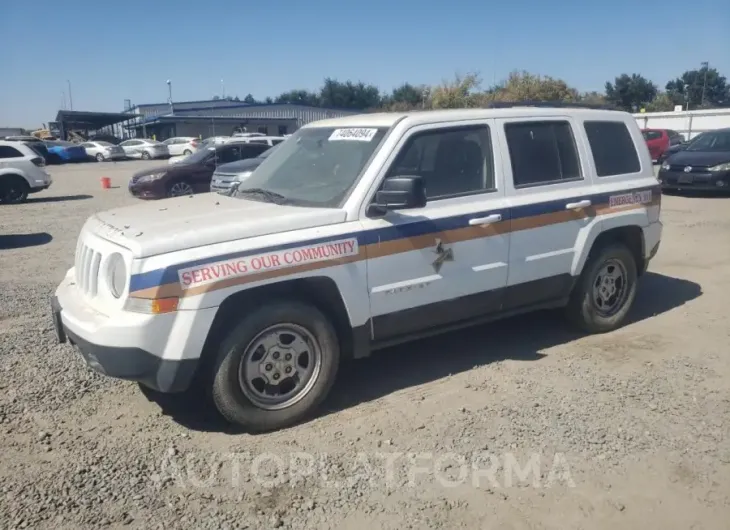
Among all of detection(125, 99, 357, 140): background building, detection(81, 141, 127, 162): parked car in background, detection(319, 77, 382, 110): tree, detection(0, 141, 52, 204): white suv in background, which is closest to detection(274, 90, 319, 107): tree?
detection(319, 77, 382, 110): tree

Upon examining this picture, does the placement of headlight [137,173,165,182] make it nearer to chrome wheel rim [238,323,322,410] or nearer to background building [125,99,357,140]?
chrome wheel rim [238,323,322,410]

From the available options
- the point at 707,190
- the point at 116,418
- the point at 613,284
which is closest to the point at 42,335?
the point at 116,418

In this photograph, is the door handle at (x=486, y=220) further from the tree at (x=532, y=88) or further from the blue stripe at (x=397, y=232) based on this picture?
the tree at (x=532, y=88)

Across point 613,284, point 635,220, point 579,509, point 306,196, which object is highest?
point 306,196

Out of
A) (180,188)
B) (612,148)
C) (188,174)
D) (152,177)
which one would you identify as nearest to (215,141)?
(188,174)

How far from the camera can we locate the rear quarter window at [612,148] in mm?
5645

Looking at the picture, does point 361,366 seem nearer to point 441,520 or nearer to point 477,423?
point 477,423

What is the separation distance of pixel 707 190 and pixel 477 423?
1327 centimetres

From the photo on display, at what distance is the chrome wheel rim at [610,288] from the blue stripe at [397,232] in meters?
0.66

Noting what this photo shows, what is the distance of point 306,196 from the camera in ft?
15.1

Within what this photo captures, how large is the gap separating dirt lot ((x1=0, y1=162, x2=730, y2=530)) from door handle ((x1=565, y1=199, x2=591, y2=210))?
120 cm

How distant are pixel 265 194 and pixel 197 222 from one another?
0.85m

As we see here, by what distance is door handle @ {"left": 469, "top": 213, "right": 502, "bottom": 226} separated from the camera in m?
4.79

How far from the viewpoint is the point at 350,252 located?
4.24 m
